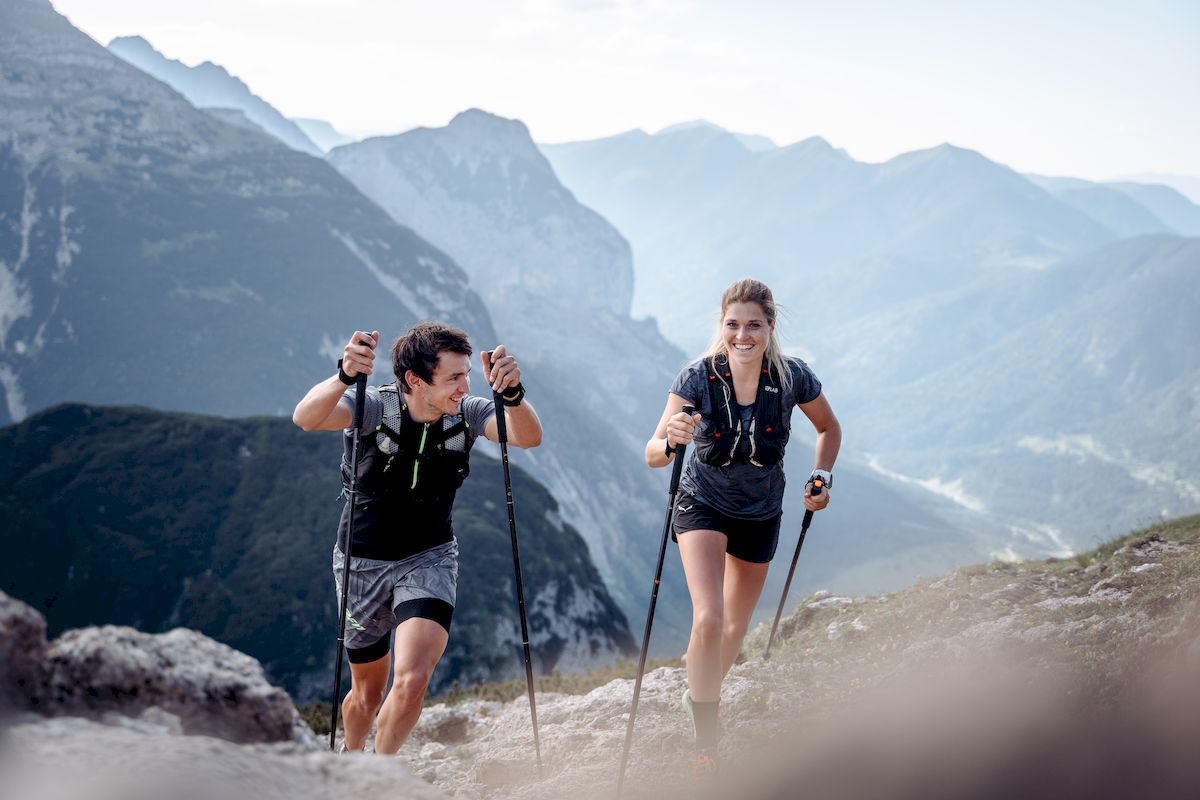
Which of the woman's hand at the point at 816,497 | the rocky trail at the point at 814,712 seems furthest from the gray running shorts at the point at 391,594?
the woman's hand at the point at 816,497

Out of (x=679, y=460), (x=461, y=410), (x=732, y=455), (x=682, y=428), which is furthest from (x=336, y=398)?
(x=732, y=455)

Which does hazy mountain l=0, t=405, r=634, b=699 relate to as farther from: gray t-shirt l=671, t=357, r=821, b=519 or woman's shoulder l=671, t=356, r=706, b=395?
woman's shoulder l=671, t=356, r=706, b=395

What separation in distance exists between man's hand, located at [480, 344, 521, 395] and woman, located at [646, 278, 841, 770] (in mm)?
1231

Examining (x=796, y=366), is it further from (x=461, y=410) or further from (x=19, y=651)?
(x=19, y=651)

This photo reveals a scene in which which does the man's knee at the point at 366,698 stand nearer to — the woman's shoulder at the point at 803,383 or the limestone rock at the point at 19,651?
the limestone rock at the point at 19,651

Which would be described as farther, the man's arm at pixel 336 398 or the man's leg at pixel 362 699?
the man's leg at pixel 362 699

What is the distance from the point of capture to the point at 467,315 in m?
171

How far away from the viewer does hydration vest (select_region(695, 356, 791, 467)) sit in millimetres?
6504

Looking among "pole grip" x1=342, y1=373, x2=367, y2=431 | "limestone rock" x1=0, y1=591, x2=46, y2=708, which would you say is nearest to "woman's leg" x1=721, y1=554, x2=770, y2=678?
"pole grip" x1=342, y1=373, x2=367, y2=431

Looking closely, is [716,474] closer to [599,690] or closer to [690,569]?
[690,569]

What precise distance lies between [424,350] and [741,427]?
8.12ft

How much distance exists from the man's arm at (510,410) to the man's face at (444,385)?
0.25 meters

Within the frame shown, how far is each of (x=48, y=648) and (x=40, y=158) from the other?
16537 cm

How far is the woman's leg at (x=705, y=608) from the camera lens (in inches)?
242
